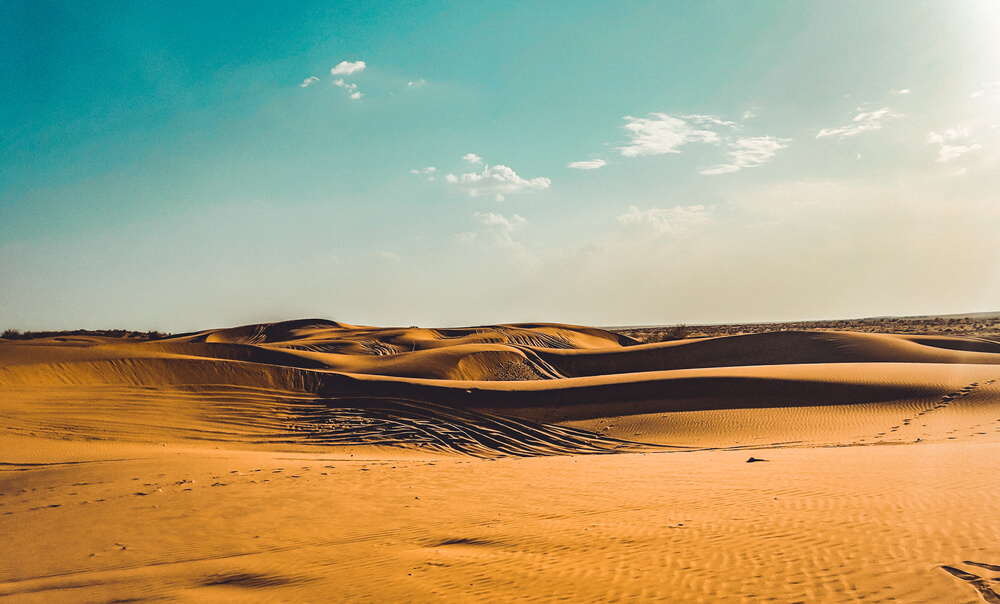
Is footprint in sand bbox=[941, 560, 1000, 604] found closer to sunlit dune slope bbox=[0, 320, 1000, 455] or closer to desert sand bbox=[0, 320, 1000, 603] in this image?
desert sand bbox=[0, 320, 1000, 603]

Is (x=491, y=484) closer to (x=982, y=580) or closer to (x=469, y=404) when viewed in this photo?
(x=982, y=580)

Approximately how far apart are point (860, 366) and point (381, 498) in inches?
860

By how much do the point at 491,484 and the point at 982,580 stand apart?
7.16m

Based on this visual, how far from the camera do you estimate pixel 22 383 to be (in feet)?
68.0

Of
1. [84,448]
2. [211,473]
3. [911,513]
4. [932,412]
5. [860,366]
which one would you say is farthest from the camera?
[860,366]

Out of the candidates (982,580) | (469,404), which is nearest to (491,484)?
(982,580)

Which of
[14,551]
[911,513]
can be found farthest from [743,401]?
[14,551]

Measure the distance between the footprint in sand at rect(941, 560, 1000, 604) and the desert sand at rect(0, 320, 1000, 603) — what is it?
0.02m

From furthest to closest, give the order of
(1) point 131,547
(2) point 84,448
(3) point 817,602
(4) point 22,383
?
(4) point 22,383
(2) point 84,448
(1) point 131,547
(3) point 817,602

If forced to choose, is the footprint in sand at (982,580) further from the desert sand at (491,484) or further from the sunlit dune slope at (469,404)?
the sunlit dune slope at (469,404)

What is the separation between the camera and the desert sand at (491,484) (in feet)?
19.3

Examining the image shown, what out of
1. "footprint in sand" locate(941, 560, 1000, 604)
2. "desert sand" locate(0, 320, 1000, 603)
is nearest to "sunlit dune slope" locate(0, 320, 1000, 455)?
"desert sand" locate(0, 320, 1000, 603)

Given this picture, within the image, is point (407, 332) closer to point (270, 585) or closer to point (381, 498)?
point (381, 498)

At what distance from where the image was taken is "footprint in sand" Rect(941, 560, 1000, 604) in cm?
470
